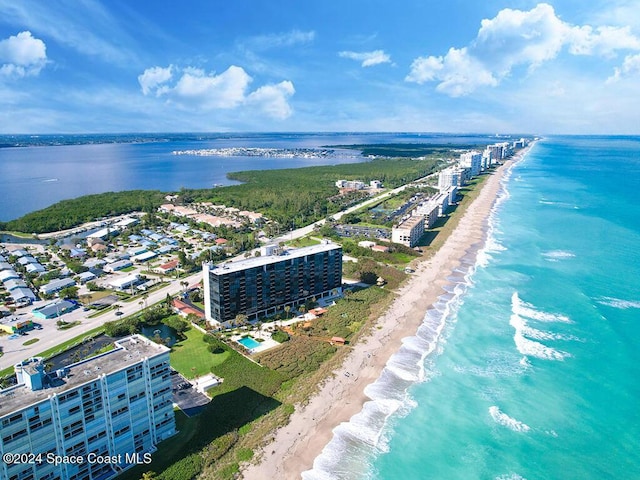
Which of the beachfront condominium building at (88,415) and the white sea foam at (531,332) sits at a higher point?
the beachfront condominium building at (88,415)

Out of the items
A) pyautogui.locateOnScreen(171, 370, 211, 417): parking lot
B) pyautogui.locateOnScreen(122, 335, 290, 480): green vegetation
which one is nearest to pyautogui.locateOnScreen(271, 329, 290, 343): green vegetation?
pyautogui.locateOnScreen(122, 335, 290, 480): green vegetation

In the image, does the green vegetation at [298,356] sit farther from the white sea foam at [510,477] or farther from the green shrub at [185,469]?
the white sea foam at [510,477]

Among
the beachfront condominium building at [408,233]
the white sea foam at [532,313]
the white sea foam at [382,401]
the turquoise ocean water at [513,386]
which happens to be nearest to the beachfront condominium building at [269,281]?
the white sea foam at [382,401]

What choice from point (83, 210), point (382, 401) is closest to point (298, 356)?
point (382, 401)

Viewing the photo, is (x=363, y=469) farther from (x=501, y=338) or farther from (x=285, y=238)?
(x=285, y=238)

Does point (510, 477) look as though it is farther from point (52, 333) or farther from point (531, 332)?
point (52, 333)

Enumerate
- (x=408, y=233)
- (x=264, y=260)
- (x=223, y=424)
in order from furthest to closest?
(x=408, y=233), (x=264, y=260), (x=223, y=424)

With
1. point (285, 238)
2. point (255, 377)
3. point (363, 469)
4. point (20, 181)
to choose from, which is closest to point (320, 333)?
point (255, 377)
